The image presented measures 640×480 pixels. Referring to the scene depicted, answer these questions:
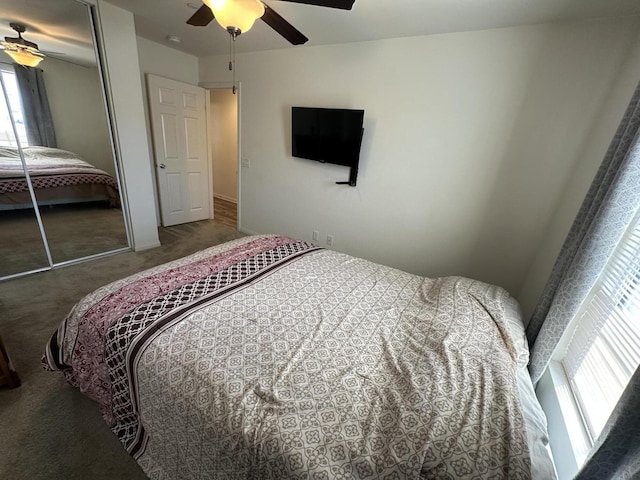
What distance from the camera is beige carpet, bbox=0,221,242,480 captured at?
117cm

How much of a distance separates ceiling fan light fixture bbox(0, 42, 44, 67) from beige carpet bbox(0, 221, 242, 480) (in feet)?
6.31

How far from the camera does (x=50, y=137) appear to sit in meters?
2.38

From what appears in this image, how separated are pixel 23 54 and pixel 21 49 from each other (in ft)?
0.11

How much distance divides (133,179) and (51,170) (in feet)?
2.12

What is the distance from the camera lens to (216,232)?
13.2ft

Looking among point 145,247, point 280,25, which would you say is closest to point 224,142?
point 145,247

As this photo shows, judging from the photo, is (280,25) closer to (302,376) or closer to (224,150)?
(302,376)

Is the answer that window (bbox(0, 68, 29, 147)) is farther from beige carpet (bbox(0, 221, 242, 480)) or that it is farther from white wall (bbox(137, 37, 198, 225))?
beige carpet (bbox(0, 221, 242, 480))

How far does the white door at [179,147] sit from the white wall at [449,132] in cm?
95

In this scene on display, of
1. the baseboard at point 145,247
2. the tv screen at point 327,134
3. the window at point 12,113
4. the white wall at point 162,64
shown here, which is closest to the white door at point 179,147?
the white wall at point 162,64

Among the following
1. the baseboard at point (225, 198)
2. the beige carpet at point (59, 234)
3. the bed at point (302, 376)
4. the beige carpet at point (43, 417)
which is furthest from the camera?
the baseboard at point (225, 198)

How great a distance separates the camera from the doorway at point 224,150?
198 inches

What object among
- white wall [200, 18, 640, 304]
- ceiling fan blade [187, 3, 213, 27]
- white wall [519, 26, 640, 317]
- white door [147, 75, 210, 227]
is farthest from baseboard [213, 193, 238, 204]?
white wall [519, 26, 640, 317]

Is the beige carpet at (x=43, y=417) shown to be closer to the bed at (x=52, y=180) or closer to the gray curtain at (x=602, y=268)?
the bed at (x=52, y=180)
